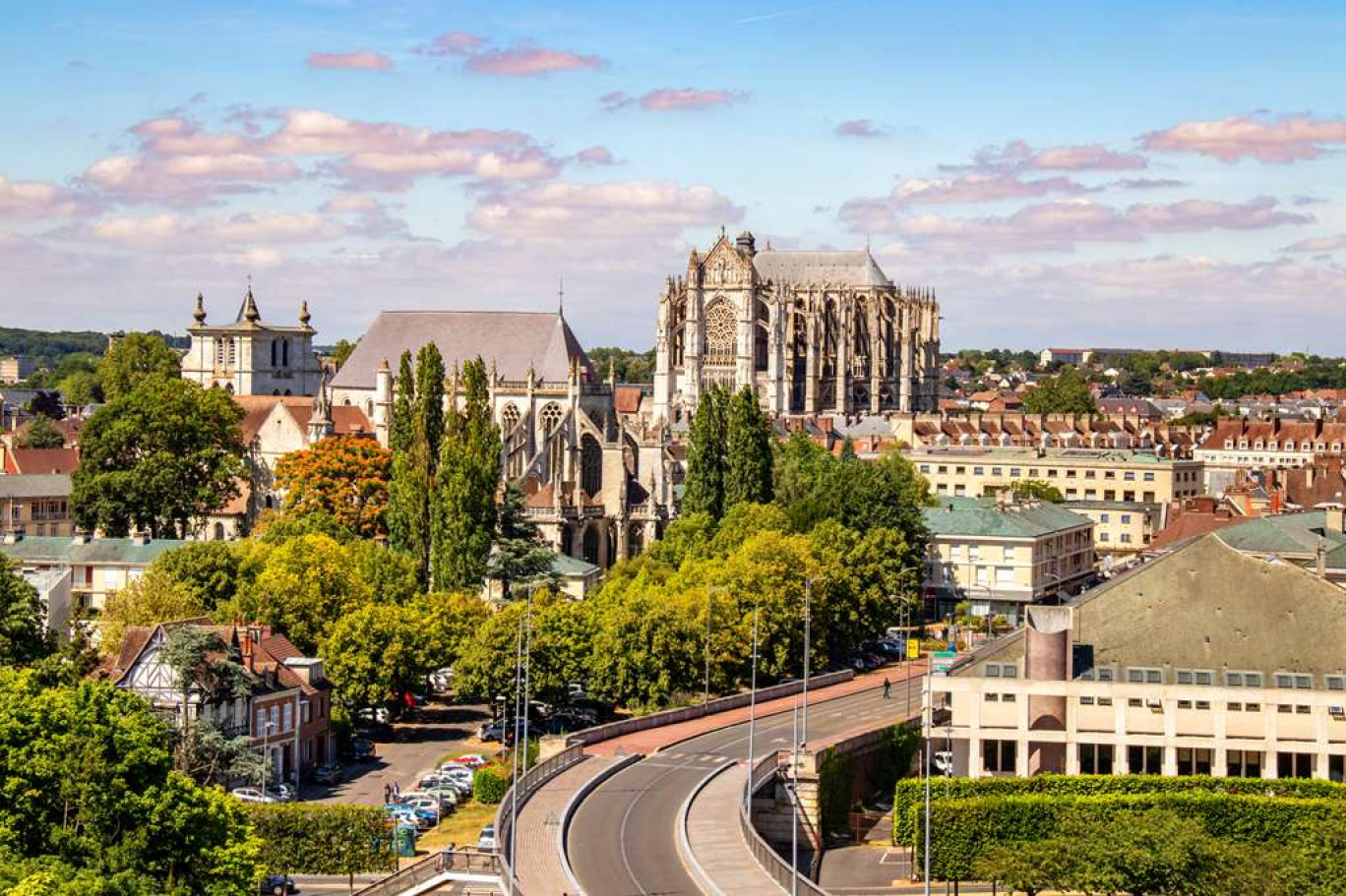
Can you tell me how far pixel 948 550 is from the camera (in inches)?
4926

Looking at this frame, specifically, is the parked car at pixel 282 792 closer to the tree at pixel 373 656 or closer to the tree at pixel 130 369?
the tree at pixel 373 656

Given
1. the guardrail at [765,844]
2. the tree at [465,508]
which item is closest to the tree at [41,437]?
the tree at [465,508]

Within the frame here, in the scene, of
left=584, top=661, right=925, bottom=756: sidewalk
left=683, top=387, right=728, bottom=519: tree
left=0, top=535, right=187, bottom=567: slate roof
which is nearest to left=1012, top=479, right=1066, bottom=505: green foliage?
left=683, top=387, right=728, bottom=519: tree

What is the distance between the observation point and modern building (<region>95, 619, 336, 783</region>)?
73.9 metres

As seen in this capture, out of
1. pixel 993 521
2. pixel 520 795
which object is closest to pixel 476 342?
pixel 993 521

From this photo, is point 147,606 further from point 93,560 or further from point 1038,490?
point 1038,490

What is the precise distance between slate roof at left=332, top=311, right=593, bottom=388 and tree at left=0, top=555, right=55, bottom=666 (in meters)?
57.2

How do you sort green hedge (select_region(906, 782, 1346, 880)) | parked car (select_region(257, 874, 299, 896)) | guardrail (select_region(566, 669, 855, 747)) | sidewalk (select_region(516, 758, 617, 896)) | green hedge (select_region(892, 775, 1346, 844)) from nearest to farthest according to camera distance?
sidewalk (select_region(516, 758, 617, 896)) < parked car (select_region(257, 874, 299, 896)) < green hedge (select_region(906, 782, 1346, 880)) < green hedge (select_region(892, 775, 1346, 844)) < guardrail (select_region(566, 669, 855, 747))

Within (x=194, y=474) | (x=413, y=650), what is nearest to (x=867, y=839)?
(x=413, y=650)

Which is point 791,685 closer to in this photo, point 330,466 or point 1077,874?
point 1077,874

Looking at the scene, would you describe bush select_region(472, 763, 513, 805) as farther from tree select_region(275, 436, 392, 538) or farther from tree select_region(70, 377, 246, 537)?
tree select_region(70, 377, 246, 537)

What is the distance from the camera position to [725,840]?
6159 cm

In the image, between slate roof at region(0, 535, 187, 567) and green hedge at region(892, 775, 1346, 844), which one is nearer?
green hedge at region(892, 775, 1346, 844)

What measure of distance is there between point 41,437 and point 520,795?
119 meters
